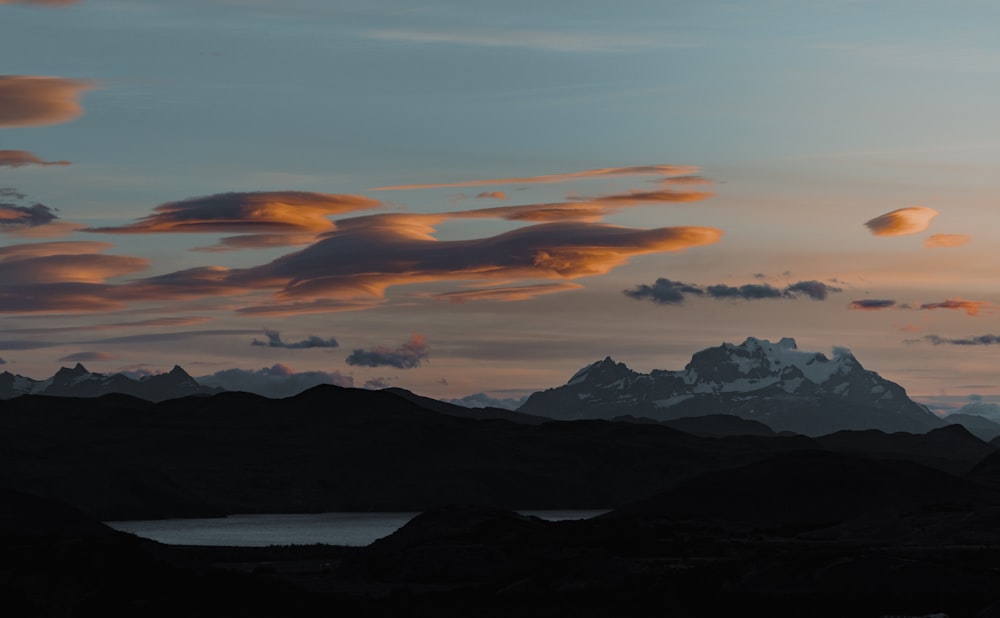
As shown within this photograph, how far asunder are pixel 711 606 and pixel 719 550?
62127 mm

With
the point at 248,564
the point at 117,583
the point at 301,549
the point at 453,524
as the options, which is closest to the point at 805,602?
the point at 117,583

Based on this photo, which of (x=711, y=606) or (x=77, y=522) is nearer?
(x=711, y=606)

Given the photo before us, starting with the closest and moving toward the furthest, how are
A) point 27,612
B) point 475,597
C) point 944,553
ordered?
point 27,612, point 475,597, point 944,553

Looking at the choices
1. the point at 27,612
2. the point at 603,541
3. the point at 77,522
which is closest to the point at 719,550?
the point at 603,541

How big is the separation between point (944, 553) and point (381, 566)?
56.0 m

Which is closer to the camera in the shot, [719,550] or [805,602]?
[805,602]

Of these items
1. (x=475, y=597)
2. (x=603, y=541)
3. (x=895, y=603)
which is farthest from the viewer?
(x=603, y=541)

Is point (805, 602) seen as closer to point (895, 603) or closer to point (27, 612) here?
point (895, 603)

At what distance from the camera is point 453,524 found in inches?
6270

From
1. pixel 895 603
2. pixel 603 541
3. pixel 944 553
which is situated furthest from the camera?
pixel 603 541

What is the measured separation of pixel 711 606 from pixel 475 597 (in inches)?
724

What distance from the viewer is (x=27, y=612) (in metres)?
84.2

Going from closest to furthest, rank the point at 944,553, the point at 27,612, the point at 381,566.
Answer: the point at 27,612 → the point at 381,566 → the point at 944,553

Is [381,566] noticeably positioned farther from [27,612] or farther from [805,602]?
[27,612]
